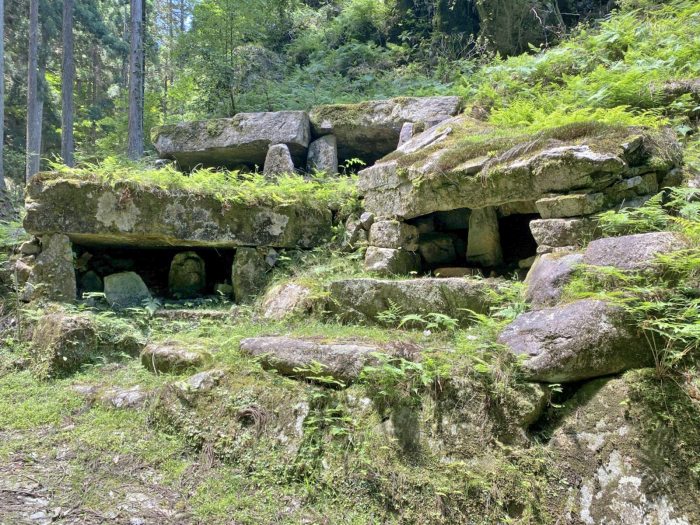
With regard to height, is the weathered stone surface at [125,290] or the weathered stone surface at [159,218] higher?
the weathered stone surface at [159,218]

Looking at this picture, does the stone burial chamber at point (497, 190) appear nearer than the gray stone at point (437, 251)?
Yes

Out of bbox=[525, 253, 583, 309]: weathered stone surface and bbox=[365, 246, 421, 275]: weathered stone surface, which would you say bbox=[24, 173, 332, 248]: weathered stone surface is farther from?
bbox=[525, 253, 583, 309]: weathered stone surface

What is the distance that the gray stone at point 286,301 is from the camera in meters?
5.10

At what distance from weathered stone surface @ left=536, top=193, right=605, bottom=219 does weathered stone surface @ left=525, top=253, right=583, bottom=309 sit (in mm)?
534

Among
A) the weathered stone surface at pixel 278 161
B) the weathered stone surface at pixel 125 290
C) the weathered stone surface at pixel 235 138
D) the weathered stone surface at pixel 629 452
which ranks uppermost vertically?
the weathered stone surface at pixel 235 138

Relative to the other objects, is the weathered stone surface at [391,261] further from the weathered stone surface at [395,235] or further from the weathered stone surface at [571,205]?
the weathered stone surface at [571,205]

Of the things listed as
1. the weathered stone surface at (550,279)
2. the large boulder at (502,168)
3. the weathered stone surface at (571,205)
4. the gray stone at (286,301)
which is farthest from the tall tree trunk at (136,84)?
the weathered stone surface at (550,279)

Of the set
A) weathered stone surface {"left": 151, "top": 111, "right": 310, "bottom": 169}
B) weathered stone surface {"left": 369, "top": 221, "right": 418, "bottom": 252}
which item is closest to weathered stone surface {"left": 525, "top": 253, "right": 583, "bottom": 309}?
weathered stone surface {"left": 369, "top": 221, "right": 418, "bottom": 252}

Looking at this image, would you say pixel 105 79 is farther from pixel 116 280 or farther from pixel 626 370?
pixel 626 370

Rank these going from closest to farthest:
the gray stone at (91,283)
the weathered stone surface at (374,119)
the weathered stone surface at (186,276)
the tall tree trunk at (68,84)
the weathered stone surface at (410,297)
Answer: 1. the weathered stone surface at (410,297)
2. the gray stone at (91,283)
3. the weathered stone surface at (186,276)
4. the weathered stone surface at (374,119)
5. the tall tree trunk at (68,84)

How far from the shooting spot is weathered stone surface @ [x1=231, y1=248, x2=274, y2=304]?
608 centimetres

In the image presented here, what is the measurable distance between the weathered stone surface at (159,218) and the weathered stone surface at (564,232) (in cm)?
307

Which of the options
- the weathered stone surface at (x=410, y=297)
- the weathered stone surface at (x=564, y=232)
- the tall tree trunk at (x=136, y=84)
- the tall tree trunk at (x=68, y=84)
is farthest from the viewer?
the tall tree trunk at (x=68, y=84)

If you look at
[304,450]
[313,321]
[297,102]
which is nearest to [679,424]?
[304,450]
